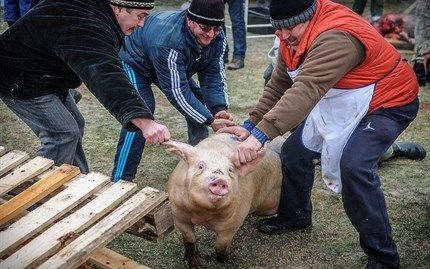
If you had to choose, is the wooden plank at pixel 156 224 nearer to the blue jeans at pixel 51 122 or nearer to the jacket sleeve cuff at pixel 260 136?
the jacket sleeve cuff at pixel 260 136

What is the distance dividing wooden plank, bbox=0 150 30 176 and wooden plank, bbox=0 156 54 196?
0.04m

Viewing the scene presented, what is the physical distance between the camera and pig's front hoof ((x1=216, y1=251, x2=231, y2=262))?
169 inches

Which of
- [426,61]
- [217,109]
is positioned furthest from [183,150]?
[426,61]

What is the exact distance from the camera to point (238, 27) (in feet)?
30.0

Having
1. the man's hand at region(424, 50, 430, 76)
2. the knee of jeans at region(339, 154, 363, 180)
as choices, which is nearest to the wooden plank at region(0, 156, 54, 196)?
the knee of jeans at region(339, 154, 363, 180)

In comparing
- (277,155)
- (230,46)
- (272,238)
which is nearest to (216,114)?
(277,155)

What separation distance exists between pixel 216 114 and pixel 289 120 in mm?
1644

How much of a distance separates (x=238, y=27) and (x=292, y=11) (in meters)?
5.49

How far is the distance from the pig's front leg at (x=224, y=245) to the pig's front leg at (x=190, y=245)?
157mm

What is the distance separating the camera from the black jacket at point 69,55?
351 cm

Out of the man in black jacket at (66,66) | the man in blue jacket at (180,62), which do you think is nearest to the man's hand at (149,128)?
the man in black jacket at (66,66)

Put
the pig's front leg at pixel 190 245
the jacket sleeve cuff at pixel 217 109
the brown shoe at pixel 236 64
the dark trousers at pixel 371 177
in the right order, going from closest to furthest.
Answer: the dark trousers at pixel 371 177, the pig's front leg at pixel 190 245, the jacket sleeve cuff at pixel 217 109, the brown shoe at pixel 236 64

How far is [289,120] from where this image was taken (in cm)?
369

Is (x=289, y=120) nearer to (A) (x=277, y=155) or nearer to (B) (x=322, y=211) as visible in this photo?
(A) (x=277, y=155)
